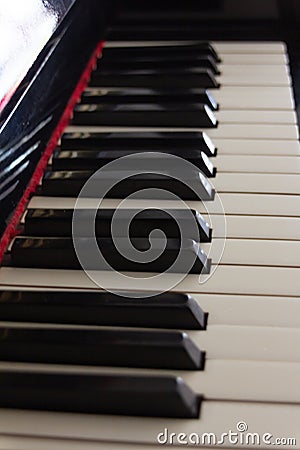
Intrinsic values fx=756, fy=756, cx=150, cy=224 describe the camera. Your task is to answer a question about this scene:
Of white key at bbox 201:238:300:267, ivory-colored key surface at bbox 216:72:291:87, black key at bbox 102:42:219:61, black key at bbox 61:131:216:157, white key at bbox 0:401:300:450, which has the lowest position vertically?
white key at bbox 0:401:300:450

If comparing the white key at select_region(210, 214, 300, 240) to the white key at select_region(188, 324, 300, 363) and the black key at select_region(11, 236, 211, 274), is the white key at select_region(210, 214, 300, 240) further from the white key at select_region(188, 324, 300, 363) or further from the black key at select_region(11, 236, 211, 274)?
the white key at select_region(188, 324, 300, 363)

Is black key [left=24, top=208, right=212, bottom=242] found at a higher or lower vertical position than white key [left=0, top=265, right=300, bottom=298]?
higher

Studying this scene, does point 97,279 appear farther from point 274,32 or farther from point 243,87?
point 274,32

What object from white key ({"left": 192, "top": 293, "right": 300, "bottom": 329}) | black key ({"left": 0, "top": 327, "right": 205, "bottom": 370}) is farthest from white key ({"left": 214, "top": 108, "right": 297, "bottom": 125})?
black key ({"left": 0, "top": 327, "right": 205, "bottom": 370})

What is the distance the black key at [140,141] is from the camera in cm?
116

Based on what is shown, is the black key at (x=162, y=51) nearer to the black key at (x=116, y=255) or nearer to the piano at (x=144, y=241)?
the piano at (x=144, y=241)

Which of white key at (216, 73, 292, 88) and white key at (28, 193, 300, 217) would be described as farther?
white key at (216, 73, 292, 88)

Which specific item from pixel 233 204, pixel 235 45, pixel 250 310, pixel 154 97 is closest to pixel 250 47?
pixel 235 45

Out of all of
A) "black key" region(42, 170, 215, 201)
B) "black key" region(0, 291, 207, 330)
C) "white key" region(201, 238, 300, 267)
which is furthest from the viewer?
"black key" region(42, 170, 215, 201)

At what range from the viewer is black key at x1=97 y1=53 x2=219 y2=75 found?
1.42 metres

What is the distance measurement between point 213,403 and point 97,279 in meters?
0.23

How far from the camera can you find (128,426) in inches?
28.4

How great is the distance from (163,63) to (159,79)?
2.8 inches

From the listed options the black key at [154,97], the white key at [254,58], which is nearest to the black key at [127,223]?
the black key at [154,97]
